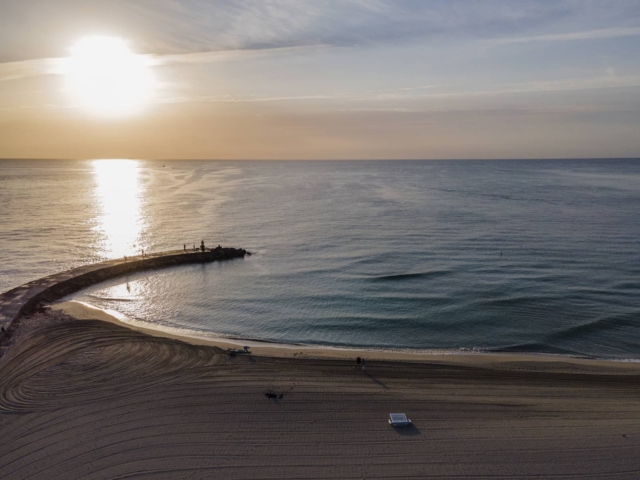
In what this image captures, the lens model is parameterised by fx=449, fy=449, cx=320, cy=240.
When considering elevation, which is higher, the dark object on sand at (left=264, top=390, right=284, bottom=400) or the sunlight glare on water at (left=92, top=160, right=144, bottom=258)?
the sunlight glare on water at (left=92, top=160, right=144, bottom=258)

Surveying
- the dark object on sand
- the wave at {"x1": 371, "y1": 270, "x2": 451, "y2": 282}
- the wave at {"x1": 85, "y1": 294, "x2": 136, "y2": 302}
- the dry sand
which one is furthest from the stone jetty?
the wave at {"x1": 371, "y1": 270, "x2": 451, "y2": 282}

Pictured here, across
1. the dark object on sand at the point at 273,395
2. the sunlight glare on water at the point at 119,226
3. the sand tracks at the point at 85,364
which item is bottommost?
the dark object on sand at the point at 273,395

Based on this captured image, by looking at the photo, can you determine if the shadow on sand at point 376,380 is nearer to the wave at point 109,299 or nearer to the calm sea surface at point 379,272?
the calm sea surface at point 379,272

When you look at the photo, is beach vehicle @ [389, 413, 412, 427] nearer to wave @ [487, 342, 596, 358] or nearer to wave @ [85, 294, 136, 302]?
wave @ [487, 342, 596, 358]

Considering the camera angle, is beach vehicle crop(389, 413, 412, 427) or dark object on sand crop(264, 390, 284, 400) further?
dark object on sand crop(264, 390, 284, 400)

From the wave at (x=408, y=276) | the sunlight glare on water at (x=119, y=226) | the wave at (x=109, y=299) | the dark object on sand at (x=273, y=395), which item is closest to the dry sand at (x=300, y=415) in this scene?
the dark object on sand at (x=273, y=395)

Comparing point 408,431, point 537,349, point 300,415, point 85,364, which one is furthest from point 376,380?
point 85,364

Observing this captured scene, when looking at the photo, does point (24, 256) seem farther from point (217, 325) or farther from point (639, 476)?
point (639, 476)
